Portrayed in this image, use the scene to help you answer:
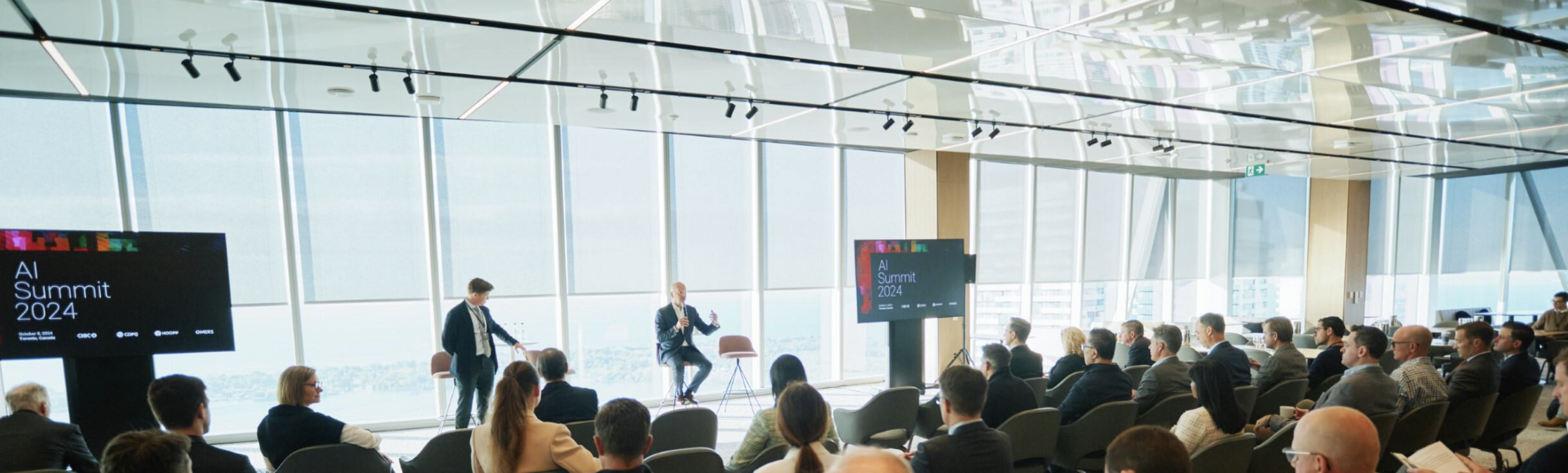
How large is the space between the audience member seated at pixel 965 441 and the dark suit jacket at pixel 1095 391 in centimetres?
179

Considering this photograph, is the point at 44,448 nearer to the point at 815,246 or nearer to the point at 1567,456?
the point at 1567,456

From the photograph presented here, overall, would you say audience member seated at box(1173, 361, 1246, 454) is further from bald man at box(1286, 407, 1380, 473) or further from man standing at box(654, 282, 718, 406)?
man standing at box(654, 282, 718, 406)

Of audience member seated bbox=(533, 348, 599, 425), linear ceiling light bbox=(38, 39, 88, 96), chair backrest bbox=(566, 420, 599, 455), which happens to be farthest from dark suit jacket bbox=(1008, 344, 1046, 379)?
linear ceiling light bbox=(38, 39, 88, 96)

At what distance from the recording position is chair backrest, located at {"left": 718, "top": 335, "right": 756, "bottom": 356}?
26.8ft

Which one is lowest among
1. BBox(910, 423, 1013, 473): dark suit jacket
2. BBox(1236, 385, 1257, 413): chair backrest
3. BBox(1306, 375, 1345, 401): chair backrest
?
BBox(1306, 375, 1345, 401): chair backrest

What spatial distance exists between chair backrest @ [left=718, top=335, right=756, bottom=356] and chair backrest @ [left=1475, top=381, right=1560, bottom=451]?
5.84 meters

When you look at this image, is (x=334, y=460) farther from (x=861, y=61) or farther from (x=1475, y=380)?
(x=1475, y=380)

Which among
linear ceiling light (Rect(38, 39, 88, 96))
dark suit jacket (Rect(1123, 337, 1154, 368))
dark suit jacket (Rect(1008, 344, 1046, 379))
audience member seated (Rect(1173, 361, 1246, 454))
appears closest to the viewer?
audience member seated (Rect(1173, 361, 1246, 454))

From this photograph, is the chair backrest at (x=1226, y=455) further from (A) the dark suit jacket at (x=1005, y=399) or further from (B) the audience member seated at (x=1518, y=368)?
(B) the audience member seated at (x=1518, y=368)

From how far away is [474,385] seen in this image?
21.6 ft

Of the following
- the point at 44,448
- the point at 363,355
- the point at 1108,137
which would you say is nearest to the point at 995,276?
the point at 1108,137

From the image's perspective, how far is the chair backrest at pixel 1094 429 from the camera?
4.27 meters

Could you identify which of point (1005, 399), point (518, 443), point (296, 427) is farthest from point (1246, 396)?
point (296, 427)

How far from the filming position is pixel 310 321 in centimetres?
725
